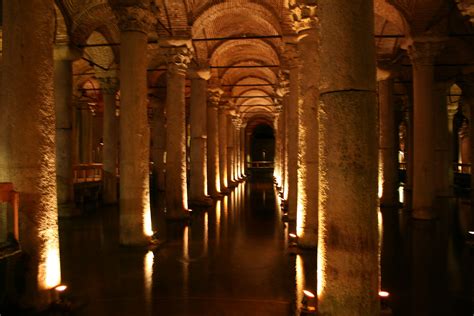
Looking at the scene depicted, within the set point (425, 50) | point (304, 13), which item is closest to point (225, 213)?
point (304, 13)

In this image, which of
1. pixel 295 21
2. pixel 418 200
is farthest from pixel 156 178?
pixel 295 21

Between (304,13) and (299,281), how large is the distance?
4746mm

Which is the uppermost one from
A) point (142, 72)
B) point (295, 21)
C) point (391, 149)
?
point (295, 21)

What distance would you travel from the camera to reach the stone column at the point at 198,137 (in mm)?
13781

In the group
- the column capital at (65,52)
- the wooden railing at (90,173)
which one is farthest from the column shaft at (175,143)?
the wooden railing at (90,173)

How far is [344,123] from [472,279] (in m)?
4.08

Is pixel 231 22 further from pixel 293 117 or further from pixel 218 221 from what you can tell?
pixel 218 221

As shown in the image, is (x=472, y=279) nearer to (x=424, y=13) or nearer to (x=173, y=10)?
(x=424, y=13)

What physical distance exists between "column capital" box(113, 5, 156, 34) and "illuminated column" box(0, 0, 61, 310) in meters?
2.92

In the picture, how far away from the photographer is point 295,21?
7109mm

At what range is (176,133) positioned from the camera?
34.9ft

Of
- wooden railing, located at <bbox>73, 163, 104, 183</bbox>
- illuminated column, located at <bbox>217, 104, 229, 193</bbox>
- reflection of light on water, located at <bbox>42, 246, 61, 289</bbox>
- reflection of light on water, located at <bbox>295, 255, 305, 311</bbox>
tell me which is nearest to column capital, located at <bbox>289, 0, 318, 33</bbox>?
reflection of light on water, located at <bbox>295, 255, 305, 311</bbox>

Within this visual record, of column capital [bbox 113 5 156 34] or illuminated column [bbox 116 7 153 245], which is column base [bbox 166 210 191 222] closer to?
illuminated column [bbox 116 7 153 245]

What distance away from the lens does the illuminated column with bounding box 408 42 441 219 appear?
1112cm
